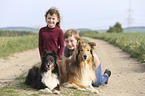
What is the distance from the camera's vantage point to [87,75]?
532cm

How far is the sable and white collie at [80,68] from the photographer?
5.02 meters

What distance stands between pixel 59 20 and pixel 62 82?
1.73m

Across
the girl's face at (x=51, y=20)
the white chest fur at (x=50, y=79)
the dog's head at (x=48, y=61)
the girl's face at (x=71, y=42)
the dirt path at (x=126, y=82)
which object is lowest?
the dirt path at (x=126, y=82)

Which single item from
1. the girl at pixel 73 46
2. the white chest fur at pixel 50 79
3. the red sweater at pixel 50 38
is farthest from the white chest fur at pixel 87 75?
the red sweater at pixel 50 38

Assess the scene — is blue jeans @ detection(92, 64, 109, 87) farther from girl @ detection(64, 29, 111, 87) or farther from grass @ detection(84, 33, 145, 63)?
grass @ detection(84, 33, 145, 63)

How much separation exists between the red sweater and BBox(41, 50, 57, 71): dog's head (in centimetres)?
108

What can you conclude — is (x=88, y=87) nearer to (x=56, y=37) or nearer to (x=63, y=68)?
(x=63, y=68)

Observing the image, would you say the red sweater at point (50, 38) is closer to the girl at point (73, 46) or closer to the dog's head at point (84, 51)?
the girl at point (73, 46)

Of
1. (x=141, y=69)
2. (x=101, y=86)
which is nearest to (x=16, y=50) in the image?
(x=141, y=69)

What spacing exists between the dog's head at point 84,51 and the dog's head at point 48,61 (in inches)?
23.4

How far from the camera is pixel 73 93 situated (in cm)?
523

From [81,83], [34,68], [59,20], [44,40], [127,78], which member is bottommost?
[127,78]

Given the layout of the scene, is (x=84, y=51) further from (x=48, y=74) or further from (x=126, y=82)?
Answer: (x=126, y=82)

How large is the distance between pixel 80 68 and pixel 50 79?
0.79m
